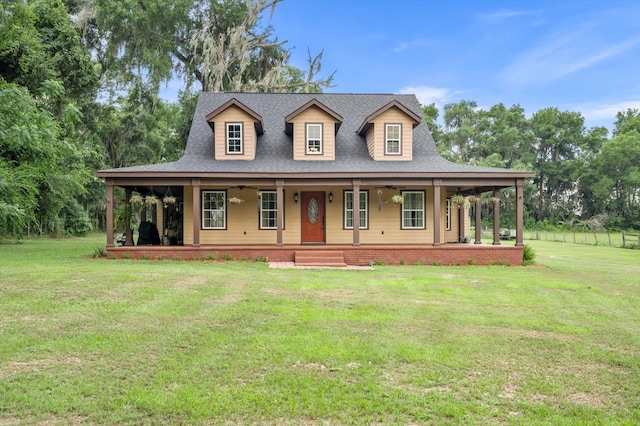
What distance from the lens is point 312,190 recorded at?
15383 mm

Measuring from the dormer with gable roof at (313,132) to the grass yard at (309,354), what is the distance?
24.9 feet

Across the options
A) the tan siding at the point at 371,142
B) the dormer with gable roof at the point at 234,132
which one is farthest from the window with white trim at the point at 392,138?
the dormer with gable roof at the point at 234,132

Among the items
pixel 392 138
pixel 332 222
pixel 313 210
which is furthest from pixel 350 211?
pixel 392 138

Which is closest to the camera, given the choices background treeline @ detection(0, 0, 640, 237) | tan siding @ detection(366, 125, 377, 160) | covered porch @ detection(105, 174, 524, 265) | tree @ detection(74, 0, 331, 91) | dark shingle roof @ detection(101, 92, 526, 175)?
background treeline @ detection(0, 0, 640, 237)

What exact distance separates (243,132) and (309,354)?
1164cm

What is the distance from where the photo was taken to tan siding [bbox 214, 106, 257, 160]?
15039 mm

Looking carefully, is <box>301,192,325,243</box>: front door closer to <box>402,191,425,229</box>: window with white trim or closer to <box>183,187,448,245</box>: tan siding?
<box>183,187,448,245</box>: tan siding

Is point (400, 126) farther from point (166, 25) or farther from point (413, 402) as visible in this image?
point (166, 25)

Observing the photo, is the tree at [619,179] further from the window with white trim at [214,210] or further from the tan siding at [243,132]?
the window with white trim at [214,210]

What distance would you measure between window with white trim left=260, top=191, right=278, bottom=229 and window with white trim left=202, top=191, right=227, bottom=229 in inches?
52.1

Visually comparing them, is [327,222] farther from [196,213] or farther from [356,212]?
[196,213]

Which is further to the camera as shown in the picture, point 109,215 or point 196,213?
point 196,213

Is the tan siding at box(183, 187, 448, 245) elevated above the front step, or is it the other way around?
the tan siding at box(183, 187, 448, 245)

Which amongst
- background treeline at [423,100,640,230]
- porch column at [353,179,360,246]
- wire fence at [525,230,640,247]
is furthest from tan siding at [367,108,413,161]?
background treeline at [423,100,640,230]
